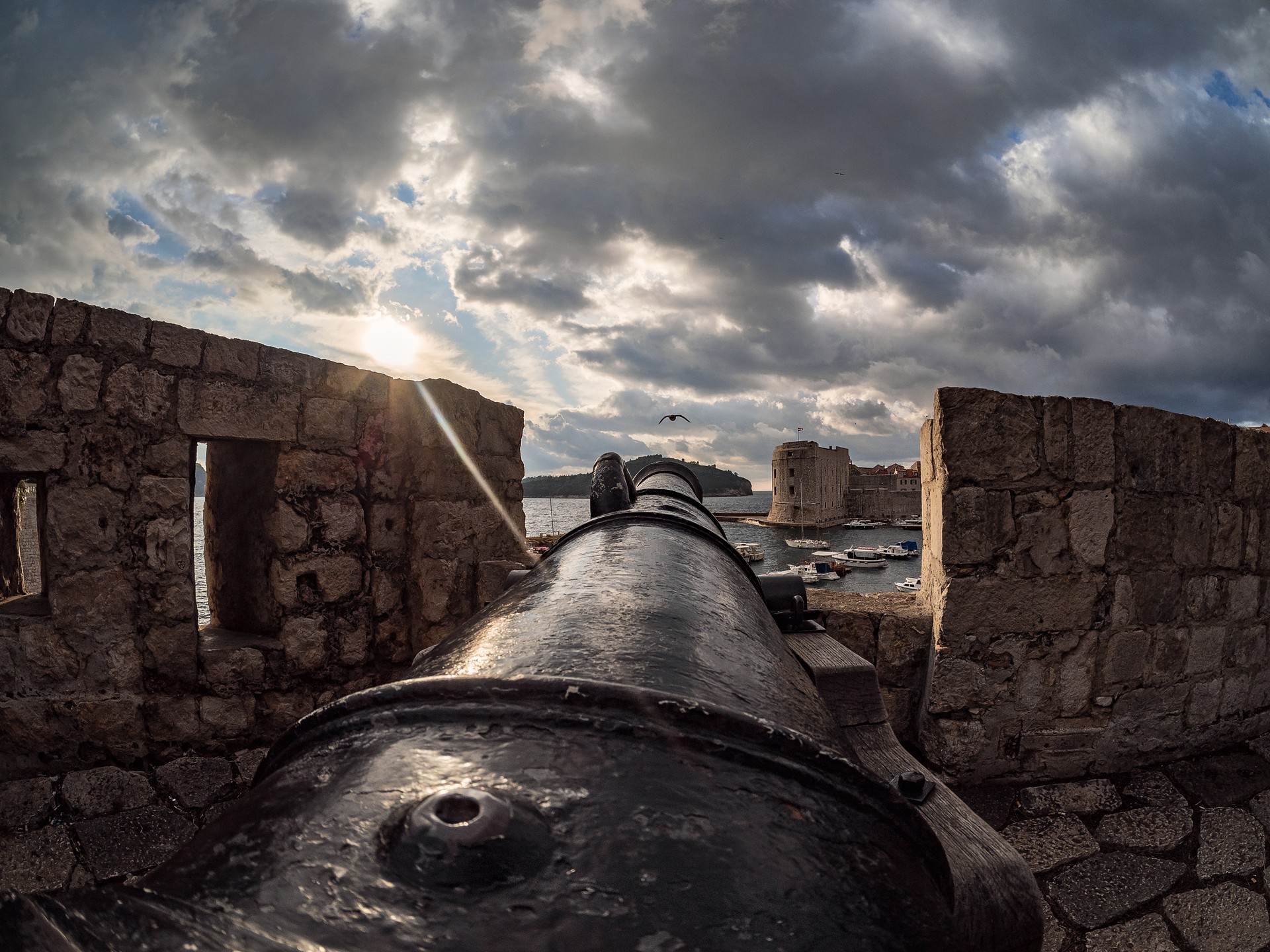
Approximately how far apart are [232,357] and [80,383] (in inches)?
24.3

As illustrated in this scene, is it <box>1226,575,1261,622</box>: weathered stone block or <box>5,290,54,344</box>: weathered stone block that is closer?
<box>5,290,54,344</box>: weathered stone block

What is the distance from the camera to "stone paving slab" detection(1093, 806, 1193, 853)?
299cm

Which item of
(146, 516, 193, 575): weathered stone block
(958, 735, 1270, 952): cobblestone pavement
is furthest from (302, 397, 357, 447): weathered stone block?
(958, 735, 1270, 952): cobblestone pavement

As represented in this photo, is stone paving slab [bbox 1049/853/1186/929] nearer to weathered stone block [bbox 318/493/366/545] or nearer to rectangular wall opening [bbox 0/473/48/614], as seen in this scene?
weathered stone block [bbox 318/493/366/545]

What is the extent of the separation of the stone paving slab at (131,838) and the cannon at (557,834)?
9.52 ft

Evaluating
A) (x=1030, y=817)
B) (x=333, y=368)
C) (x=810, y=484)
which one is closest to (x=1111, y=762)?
(x=1030, y=817)

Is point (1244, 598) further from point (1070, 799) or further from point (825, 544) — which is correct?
point (825, 544)

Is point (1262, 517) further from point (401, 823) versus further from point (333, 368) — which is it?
point (333, 368)

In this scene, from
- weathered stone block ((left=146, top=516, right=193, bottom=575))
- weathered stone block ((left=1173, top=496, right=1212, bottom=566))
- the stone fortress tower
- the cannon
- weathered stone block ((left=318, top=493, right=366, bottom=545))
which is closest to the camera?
the cannon

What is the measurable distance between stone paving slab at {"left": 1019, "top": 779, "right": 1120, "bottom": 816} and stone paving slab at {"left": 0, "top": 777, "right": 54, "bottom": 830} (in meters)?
4.39

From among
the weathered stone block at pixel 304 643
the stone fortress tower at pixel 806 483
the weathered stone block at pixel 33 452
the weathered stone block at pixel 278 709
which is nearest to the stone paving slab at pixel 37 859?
the weathered stone block at pixel 278 709

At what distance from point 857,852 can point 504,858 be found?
0.37m

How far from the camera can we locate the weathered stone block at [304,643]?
3.61 meters

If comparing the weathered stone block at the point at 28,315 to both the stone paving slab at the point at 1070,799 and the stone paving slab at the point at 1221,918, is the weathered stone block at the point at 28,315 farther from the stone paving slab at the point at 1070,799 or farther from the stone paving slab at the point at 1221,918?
the stone paving slab at the point at 1221,918
